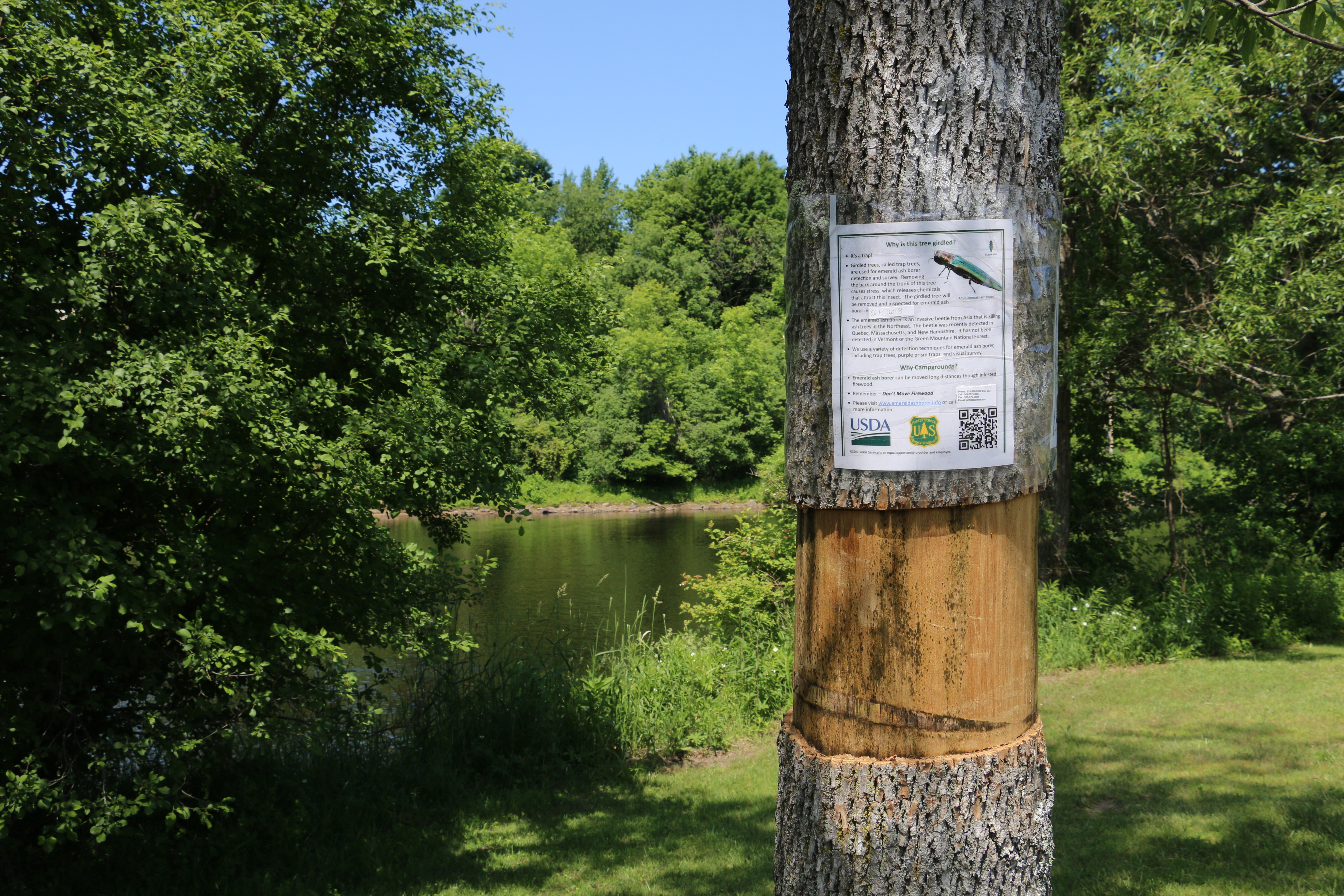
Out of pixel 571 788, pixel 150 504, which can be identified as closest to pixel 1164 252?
pixel 571 788

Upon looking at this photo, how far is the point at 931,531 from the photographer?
5.60 feet

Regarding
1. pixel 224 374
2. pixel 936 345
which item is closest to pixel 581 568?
pixel 224 374

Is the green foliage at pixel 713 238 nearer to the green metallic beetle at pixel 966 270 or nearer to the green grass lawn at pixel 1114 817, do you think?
the green grass lawn at pixel 1114 817

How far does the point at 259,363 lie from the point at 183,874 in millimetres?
3320

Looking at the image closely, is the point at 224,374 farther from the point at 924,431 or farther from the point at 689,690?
the point at 689,690

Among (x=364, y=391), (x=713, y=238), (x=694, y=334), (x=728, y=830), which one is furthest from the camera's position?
(x=713, y=238)

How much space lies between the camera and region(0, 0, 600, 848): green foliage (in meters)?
4.46

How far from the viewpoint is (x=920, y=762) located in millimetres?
1707

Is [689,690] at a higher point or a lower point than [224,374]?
lower

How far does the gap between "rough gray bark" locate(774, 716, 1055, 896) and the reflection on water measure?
6266 mm

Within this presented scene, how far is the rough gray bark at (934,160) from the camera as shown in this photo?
1.72 meters

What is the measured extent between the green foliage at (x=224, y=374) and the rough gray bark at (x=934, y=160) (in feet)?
11.9

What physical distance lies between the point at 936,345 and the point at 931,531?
13.3 inches

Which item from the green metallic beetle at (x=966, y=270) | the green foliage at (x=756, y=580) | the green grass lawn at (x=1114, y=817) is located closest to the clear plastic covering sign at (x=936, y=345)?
the green metallic beetle at (x=966, y=270)
